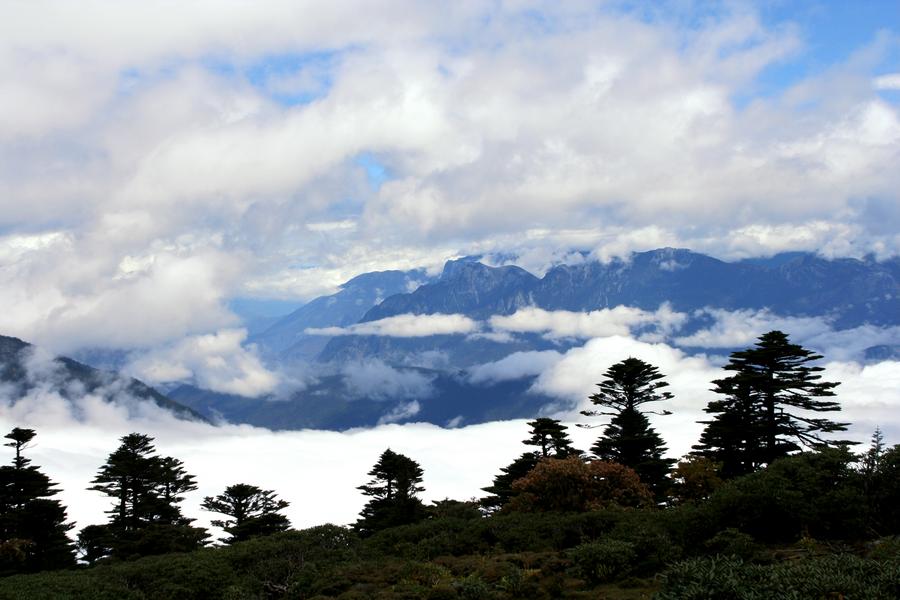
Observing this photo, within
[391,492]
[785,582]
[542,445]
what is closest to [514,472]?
[542,445]

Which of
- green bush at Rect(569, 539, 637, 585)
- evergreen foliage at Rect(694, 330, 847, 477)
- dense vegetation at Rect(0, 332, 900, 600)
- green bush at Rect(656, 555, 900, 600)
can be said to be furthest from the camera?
evergreen foliage at Rect(694, 330, 847, 477)

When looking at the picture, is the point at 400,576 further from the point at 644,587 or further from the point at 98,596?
the point at 98,596

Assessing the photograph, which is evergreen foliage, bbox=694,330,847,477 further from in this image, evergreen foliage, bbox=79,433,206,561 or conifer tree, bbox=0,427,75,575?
conifer tree, bbox=0,427,75,575

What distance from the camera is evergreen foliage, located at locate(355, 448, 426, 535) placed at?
58.9 metres

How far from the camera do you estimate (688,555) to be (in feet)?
64.2

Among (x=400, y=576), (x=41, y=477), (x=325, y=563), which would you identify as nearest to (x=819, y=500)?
(x=400, y=576)

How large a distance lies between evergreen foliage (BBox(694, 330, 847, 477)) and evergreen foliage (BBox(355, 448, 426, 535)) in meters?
28.7

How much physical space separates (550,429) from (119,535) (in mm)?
40949

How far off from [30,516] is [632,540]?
5286 cm

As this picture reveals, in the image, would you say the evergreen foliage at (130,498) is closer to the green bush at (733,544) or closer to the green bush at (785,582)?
the green bush at (733,544)

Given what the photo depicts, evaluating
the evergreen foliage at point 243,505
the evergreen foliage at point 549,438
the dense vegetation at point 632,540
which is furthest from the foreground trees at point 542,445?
the evergreen foliage at point 243,505

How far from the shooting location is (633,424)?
53.3 m

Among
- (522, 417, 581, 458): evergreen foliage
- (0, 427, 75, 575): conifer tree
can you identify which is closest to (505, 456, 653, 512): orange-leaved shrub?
(522, 417, 581, 458): evergreen foliage

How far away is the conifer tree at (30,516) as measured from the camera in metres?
51.4
